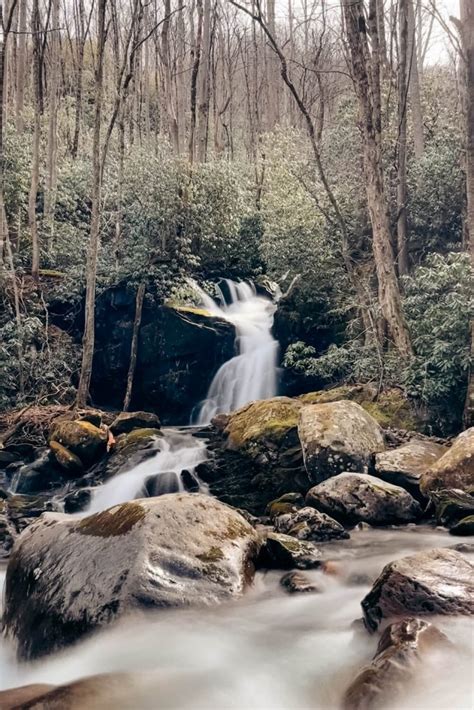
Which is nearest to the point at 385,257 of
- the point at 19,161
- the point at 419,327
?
the point at 419,327

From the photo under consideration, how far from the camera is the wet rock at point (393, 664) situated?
10.1ft

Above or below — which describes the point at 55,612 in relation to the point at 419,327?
below

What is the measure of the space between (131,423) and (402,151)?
9.08 m

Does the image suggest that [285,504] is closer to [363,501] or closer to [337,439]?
[363,501]

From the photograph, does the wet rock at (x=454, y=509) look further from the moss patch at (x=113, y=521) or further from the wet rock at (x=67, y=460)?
the wet rock at (x=67, y=460)

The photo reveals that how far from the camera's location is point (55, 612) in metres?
4.27

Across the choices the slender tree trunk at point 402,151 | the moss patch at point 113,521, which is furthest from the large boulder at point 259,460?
the slender tree trunk at point 402,151

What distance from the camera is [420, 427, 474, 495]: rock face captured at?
7043 millimetres

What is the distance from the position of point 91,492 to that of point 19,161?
11115mm

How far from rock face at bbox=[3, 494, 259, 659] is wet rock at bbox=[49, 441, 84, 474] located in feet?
16.2

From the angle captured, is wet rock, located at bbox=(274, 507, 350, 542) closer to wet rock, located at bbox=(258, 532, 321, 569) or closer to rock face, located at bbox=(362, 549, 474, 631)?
wet rock, located at bbox=(258, 532, 321, 569)

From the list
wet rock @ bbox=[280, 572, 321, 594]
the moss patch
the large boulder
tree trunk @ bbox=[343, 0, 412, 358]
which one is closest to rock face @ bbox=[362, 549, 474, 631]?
wet rock @ bbox=[280, 572, 321, 594]

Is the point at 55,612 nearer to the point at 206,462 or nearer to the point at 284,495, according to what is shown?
the point at 284,495

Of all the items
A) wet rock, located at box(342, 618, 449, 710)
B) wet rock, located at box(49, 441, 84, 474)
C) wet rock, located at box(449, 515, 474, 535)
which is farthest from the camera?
wet rock, located at box(49, 441, 84, 474)
